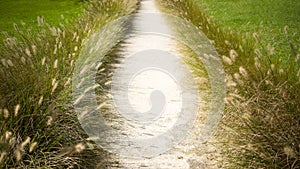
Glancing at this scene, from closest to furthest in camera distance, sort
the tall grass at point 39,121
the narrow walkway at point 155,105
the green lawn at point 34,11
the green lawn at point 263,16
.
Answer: the tall grass at point 39,121
the narrow walkway at point 155,105
the green lawn at point 263,16
the green lawn at point 34,11

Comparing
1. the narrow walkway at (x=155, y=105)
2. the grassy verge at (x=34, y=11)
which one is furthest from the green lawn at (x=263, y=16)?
the grassy verge at (x=34, y=11)

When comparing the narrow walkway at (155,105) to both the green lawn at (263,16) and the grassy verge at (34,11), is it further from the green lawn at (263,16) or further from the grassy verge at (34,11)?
the grassy verge at (34,11)

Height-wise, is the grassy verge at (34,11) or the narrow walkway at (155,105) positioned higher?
the narrow walkway at (155,105)

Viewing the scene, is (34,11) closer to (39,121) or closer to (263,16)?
(263,16)

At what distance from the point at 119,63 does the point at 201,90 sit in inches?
95.4

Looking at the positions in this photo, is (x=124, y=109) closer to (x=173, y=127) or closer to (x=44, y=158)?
(x=173, y=127)

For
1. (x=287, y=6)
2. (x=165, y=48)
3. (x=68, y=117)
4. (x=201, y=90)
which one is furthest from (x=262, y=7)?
(x=68, y=117)

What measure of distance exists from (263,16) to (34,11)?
1117 centimetres

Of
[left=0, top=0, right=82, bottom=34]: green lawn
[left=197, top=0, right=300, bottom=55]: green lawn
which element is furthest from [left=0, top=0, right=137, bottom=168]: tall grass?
[left=0, top=0, right=82, bottom=34]: green lawn

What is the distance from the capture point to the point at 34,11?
1831 centimetres

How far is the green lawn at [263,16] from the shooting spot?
936 centimetres

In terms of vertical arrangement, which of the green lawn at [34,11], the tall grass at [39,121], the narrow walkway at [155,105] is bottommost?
the green lawn at [34,11]

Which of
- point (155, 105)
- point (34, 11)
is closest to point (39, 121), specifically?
point (155, 105)

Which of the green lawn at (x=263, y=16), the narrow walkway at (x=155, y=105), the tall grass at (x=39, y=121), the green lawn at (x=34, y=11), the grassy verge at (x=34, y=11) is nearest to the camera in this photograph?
the tall grass at (x=39, y=121)
